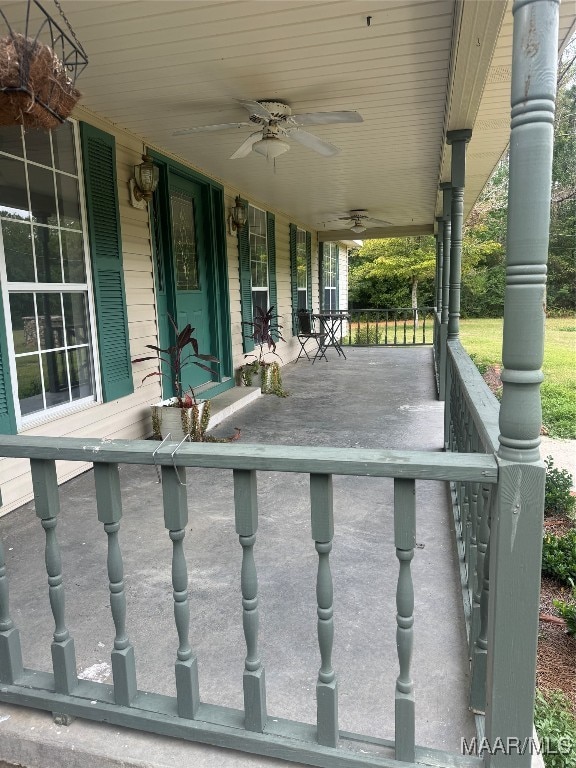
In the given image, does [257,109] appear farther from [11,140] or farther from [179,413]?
[179,413]

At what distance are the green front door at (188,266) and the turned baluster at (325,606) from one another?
3.90m

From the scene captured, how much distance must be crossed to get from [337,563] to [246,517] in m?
1.23

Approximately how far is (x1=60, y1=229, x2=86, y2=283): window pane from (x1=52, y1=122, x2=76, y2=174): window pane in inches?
16.0

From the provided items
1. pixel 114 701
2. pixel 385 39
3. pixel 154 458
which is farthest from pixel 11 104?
pixel 385 39

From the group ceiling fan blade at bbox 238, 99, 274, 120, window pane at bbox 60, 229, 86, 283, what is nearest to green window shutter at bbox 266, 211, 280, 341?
window pane at bbox 60, 229, 86, 283

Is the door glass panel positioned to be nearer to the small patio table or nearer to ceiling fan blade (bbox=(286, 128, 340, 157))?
ceiling fan blade (bbox=(286, 128, 340, 157))

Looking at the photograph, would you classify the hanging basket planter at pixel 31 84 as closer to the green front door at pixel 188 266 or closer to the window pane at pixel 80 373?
the window pane at pixel 80 373

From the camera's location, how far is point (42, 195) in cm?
322

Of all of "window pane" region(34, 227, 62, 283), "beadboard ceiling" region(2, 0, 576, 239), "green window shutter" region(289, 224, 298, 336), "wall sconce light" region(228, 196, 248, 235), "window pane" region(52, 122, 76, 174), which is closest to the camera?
"beadboard ceiling" region(2, 0, 576, 239)

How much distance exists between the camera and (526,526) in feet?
3.51

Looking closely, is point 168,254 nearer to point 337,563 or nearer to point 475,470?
point 337,563

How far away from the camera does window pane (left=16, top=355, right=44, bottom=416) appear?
307cm

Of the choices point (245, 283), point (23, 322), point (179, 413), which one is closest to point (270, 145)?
point (23, 322)

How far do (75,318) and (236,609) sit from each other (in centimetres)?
235
